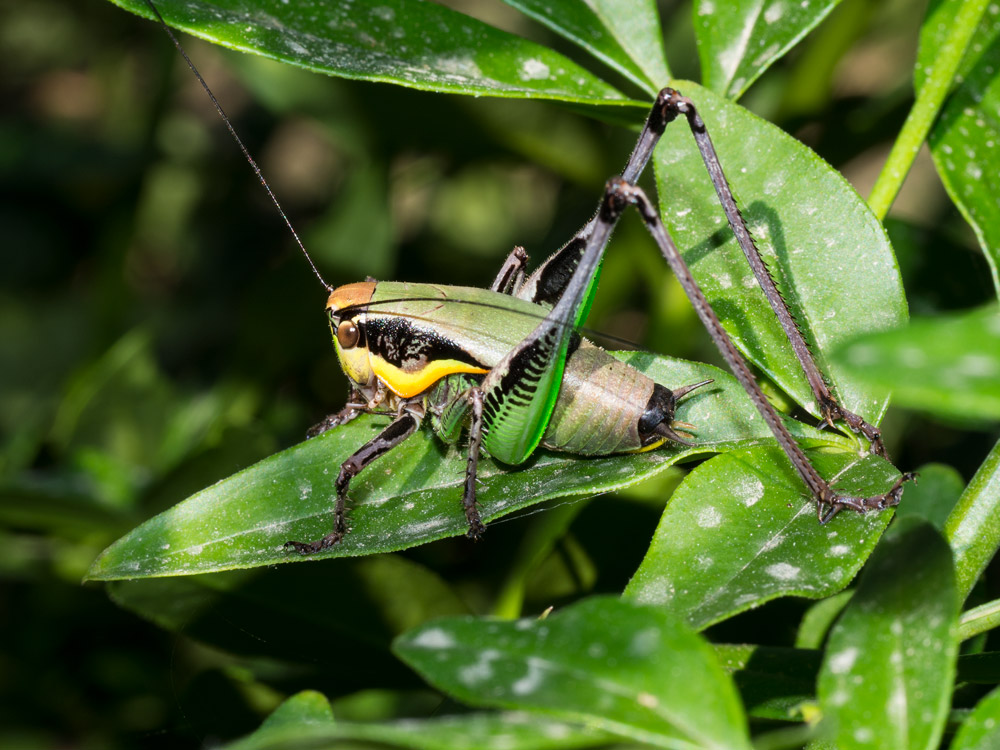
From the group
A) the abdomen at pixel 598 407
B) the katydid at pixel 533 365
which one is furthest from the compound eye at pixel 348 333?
the abdomen at pixel 598 407

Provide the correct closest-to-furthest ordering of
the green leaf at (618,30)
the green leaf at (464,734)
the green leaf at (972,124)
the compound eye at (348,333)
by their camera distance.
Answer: the green leaf at (464,734) → the green leaf at (972,124) → the green leaf at (618,30) → the compound eye at (348,333)

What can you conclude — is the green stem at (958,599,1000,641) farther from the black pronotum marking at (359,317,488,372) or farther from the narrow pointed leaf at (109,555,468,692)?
the black pronotum marking at (359,317,488,372)

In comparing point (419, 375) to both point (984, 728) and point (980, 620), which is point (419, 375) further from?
point (984, 728)

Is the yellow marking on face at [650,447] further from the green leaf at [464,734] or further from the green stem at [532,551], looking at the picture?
the green leaf at [464,734]

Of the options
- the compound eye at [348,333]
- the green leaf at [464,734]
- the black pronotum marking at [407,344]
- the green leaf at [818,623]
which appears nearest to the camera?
the green leaf at [464,734]

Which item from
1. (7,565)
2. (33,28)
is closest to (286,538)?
(7,565)

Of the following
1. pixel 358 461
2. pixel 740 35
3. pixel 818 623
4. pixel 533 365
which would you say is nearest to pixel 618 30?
pixel 740 35

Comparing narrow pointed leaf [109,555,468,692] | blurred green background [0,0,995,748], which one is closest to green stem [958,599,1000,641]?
blurred green background [0,0,995,748]
